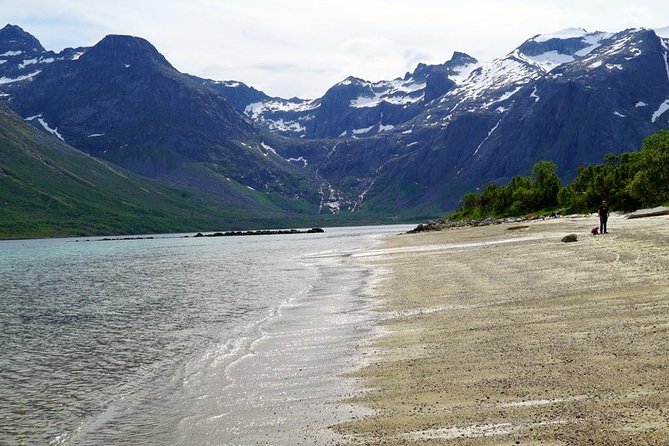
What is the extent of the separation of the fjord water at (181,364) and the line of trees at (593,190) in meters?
75.3

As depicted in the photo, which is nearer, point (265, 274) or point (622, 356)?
point (622, 356)

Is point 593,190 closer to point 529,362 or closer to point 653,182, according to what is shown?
point 653,182

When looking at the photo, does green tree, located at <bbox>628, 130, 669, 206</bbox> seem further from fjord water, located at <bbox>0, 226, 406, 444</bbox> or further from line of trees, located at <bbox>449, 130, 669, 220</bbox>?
fjord water, located at <bbox>0, 226, 406, 444</bbox>

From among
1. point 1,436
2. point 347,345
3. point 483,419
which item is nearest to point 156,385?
point 1,436

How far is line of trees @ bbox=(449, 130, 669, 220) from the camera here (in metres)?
99.5

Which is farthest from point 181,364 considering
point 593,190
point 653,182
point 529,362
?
point 593,190

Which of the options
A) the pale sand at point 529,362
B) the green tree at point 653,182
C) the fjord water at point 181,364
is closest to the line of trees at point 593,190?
the green tree at point 653,182

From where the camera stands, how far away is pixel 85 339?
28.5 m

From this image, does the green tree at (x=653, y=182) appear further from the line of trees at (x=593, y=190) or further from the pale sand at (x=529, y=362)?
the pale sand at (x=529, y=362)

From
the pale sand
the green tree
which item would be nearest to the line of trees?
the green tree

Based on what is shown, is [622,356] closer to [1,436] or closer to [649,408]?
[649,408]

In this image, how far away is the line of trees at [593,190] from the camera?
326 ft

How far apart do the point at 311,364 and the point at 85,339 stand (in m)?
13.5

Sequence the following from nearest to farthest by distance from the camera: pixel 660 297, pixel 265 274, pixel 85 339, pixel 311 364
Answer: pixel 311 364, pixel 660 297, pixel 85 339, pixel 265 274
